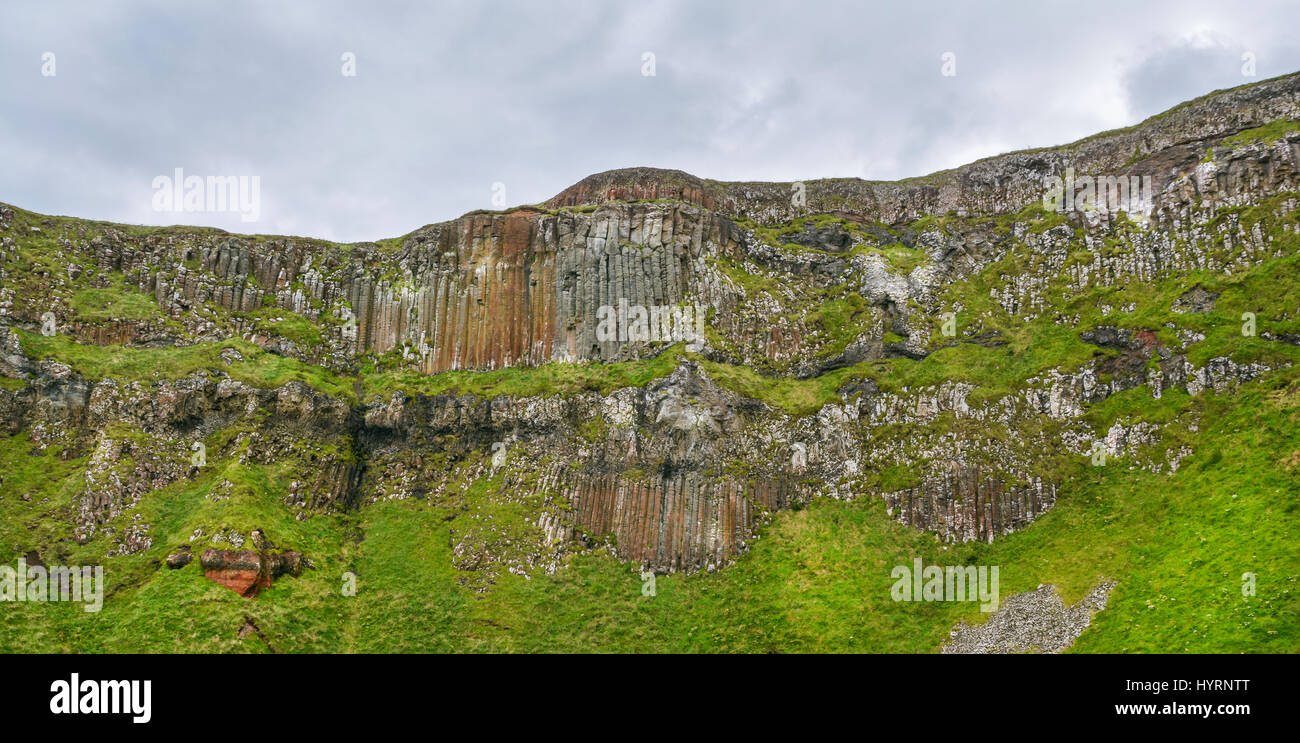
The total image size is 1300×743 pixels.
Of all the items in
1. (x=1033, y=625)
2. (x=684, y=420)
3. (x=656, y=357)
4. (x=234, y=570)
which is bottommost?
(x=1033, y=625)

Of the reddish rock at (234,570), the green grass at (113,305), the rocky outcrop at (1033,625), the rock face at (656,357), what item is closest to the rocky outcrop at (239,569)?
the reddish rock at (234,570)

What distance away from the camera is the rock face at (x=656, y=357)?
145ft

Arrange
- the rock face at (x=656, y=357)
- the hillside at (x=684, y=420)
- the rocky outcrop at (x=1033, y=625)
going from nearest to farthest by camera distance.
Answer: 1. the rocky outcrop at (x=1033, y=625)
2. the hillside at (x=684, y=420)
3. the rock face at (x=656, y=357)

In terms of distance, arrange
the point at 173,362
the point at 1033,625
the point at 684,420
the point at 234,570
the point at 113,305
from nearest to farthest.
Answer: the point at 1033,625 < the point at 234,570 < the point at 684,420 < the point at 173,362 < the point at 113,305

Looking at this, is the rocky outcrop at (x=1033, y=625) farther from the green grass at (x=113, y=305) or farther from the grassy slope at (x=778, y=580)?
the green grass at (x=113, y=305)

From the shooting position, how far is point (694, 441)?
1938 inches

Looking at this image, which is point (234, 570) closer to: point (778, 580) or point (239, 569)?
point (239, 569)

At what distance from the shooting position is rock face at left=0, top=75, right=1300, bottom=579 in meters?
44.3

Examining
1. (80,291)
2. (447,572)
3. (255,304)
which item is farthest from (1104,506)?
(80,291)

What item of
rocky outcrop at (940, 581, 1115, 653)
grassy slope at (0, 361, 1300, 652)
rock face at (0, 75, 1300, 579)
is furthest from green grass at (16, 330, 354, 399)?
rocky outcrop at (940, 581, 1115, 653)

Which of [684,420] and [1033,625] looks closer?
[1033,625]

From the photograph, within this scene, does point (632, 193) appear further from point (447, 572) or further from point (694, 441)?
point (447, 572)

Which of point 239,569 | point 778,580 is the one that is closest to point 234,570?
point 239,569

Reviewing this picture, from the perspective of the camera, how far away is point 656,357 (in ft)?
185
